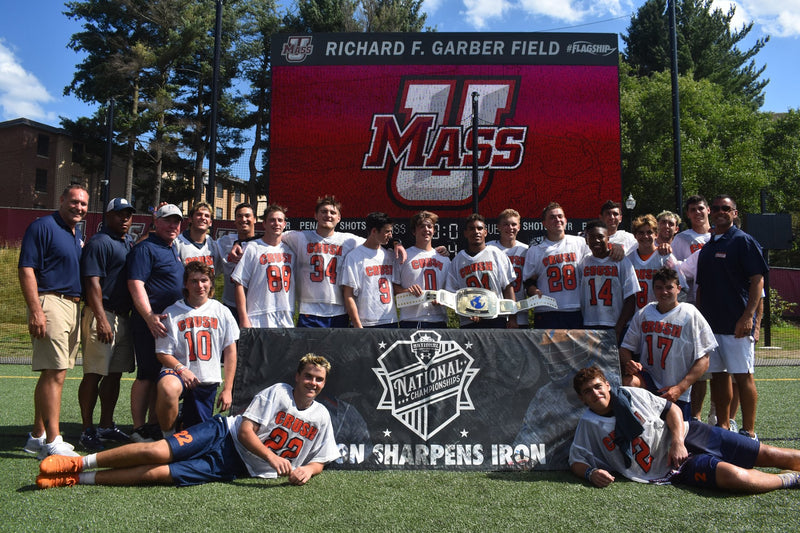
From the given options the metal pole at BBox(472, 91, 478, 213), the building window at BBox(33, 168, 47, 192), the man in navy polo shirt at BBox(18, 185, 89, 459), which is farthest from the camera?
the building window at BBox(33, 168, 47, 192)

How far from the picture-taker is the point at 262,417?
10.5 ft

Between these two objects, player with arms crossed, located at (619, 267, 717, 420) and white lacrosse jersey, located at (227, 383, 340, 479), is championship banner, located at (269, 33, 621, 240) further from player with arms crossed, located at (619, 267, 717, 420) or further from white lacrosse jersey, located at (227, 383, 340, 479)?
white lacrosse jersey, located at (227, 383, 340, 479)

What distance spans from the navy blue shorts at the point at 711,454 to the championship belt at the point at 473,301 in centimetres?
134

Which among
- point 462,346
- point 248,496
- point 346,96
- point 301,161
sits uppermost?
point 346,96

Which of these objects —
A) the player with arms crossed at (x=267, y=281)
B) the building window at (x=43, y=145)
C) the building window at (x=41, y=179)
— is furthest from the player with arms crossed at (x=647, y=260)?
the building window at (x=43, y=145)

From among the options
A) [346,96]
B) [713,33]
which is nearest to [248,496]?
[346,96]

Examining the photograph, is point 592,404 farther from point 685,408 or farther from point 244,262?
point 244,262

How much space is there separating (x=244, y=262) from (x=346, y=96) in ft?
15.9

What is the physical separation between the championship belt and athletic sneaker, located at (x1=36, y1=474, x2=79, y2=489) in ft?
7.40

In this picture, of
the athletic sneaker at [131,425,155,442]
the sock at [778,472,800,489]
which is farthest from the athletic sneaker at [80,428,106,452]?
the sock at [778,472,800,489]

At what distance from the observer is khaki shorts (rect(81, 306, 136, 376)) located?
3992 mm

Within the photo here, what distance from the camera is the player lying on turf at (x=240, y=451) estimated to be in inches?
118

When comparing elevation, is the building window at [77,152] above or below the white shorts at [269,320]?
above

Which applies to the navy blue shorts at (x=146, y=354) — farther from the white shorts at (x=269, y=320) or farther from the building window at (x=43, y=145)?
the building window at (x=43, y=145)
